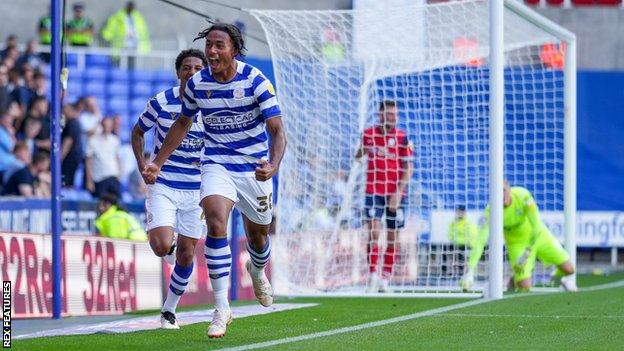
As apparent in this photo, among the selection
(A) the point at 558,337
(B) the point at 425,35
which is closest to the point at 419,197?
(B) the point at 425,35

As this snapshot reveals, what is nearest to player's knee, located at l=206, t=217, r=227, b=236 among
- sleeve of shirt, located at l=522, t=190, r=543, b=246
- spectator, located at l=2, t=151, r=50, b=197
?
sleeve of shirt, located at l=522, t=190, r=543, b=246

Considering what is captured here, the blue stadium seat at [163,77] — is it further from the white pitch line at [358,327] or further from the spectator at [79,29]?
the white pitch line at [358,327]

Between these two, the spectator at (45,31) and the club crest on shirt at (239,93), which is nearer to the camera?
the club crest on shirt at (239,93)

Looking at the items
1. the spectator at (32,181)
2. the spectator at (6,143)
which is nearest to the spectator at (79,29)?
the spectator at (6,143)

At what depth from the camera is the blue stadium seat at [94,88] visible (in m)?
25.1

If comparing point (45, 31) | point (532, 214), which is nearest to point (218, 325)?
point (532, 214)

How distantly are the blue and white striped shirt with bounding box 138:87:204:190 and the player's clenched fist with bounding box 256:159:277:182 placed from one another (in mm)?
1806

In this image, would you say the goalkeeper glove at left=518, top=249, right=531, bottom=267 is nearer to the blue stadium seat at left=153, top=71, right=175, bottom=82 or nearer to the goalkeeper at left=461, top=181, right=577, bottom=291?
the goalkeeper at left=461, top=181, right=577, bottom=291

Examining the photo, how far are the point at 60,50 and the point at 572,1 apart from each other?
1710 centimetres

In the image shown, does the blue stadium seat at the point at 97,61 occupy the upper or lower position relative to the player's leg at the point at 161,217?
upper

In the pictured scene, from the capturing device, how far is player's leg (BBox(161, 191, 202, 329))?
10.6m

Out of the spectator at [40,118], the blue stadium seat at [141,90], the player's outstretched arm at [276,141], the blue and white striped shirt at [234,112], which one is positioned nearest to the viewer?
the player's outstretched arm at [276,141]

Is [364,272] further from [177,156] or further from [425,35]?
[177,156]

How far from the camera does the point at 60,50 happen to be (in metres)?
13.0
